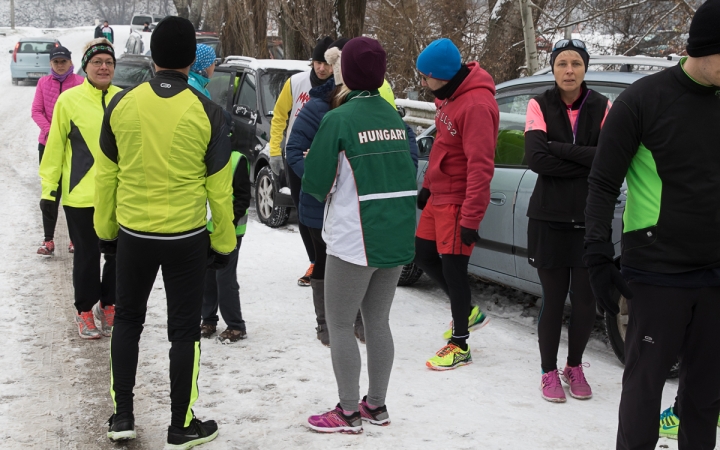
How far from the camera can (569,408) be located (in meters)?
4.44

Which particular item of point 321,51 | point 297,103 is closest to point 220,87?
point 297,103

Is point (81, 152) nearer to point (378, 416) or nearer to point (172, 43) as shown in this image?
point (172, 43)

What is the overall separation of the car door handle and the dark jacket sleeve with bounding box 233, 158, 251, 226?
1.81 metres

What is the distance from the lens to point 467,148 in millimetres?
4684

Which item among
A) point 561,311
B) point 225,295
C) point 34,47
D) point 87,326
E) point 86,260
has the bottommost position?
point 87,326

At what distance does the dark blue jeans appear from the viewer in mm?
5434

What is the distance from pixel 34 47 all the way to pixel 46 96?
23.3 m

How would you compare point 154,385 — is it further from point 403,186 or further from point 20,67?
point 20,67

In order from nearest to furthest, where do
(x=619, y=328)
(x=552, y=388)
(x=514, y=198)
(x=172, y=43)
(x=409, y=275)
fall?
(x=172, y=43), (x=552, y=388), (x=619, y=328), (x=514, y=198), (x=409, y=275)

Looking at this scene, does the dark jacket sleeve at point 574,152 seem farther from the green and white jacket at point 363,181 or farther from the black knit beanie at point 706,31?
the black knit beanie at point 706,31

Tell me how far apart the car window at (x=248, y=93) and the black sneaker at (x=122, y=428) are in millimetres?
6286

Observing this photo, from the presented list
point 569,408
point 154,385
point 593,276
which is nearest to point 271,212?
point 154,385

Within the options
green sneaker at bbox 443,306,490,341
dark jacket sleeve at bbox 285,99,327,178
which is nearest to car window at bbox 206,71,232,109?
dark jacket sleeve at bbox 285,99,327,178

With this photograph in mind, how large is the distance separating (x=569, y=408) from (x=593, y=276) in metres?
1.50
